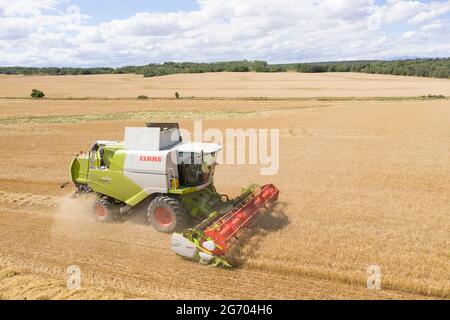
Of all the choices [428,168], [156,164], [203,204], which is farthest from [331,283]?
[428,168]

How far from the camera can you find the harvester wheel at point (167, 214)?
9570 mm

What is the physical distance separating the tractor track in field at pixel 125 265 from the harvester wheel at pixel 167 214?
0.25 metres

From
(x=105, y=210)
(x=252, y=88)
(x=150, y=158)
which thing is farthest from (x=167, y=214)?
(x=252, y=88)

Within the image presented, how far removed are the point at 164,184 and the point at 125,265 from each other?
2.11 meters

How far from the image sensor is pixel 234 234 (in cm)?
885

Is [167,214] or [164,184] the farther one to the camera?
[167,214]

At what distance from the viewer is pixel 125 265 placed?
8414mm

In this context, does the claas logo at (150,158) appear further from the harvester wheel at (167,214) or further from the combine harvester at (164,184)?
the harvester wheel at (167,214)

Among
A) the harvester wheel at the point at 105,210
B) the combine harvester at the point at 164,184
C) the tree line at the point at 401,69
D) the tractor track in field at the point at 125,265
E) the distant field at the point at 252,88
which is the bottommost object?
the tractor track in field at the point at 125,265

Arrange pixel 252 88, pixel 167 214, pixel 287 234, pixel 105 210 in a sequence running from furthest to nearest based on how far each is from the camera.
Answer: pixel 252 88 → pixel 105 210 → pixel 167 214 → pixel 287 234

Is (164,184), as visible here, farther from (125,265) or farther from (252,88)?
(252,88)

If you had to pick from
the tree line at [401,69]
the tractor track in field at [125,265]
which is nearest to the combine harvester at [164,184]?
the tractor track in field at [125,265]

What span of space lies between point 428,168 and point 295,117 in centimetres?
1684

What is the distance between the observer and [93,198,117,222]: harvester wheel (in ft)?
35.5
